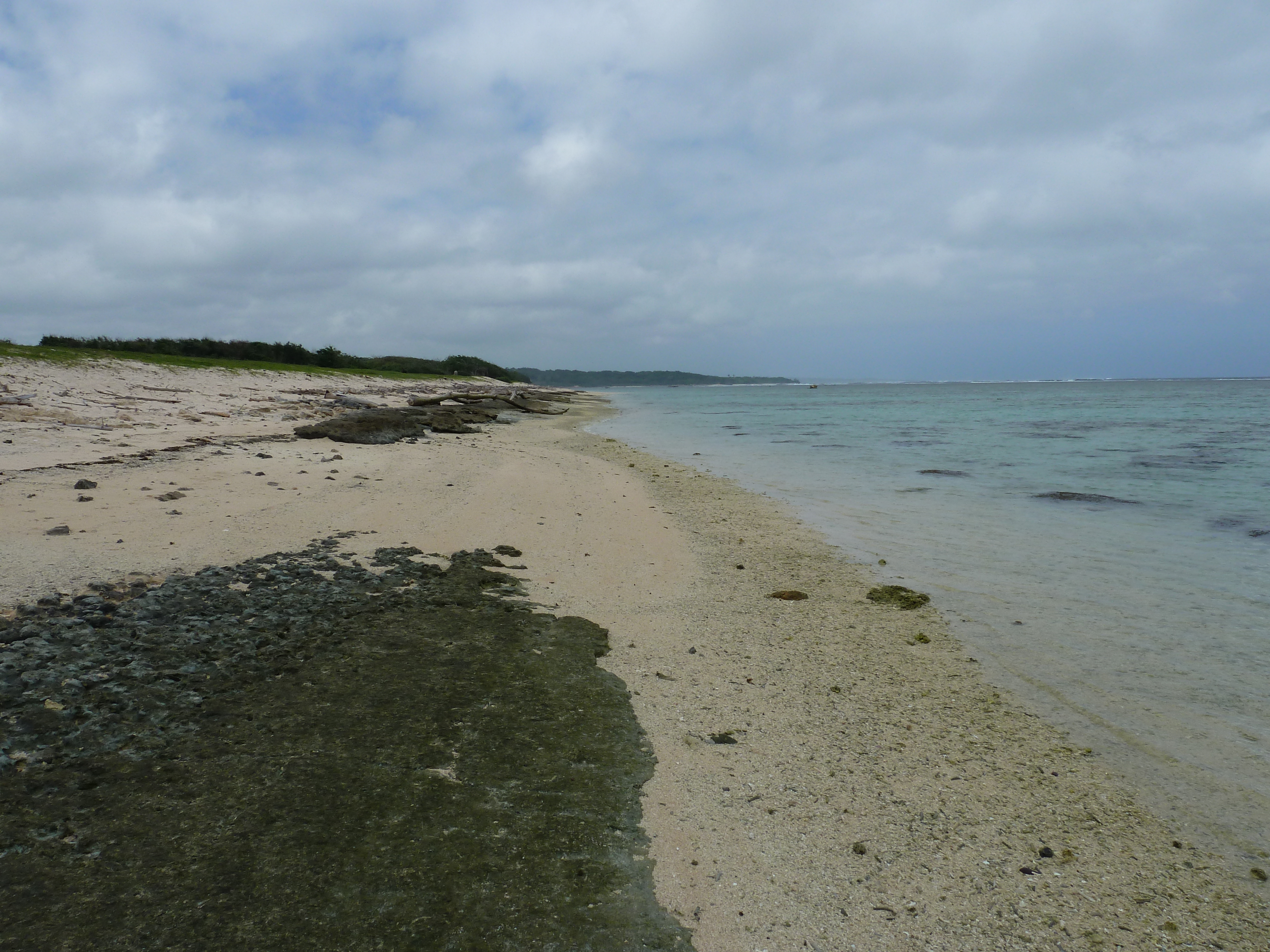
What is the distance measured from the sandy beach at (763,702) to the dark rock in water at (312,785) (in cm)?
32

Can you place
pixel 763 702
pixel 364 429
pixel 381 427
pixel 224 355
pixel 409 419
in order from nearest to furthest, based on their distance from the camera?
pixel 763 702
pixel 364 429
pixel 381 427
pixel 409 419
pixel 224 355

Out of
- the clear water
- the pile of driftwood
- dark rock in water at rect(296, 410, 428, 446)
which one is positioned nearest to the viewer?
the clear water

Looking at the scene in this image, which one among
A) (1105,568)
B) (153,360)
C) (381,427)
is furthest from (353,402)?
(1105,568)

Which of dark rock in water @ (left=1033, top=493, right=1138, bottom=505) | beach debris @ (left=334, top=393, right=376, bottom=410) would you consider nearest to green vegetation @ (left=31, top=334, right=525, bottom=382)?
beach debris @ (left=334, top=393, right=376, bottom=410)

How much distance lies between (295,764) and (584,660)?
1735 mm

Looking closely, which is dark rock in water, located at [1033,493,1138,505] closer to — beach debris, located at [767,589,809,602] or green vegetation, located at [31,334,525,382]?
beach debris, located at [767,589,809,602]

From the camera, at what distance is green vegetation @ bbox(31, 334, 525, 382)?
2527 cm

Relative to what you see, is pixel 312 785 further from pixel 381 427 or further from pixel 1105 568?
pixel 381 427

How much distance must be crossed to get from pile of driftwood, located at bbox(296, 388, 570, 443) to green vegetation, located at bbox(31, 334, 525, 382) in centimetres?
990

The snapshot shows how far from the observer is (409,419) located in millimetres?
15078

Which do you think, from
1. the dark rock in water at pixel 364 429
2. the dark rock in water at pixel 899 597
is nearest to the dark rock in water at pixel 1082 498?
the dark rock in water at pixel 899 597

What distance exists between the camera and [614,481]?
11.5m

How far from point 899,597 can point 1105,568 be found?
2.71 metres

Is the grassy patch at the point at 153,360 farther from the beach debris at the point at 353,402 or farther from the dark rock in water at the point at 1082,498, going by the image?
the dark rock in water at the point at 1082,498
